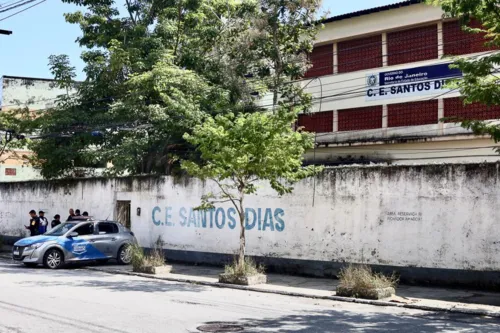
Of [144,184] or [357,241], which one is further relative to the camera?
[144,184]

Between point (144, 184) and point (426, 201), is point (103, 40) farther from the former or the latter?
point (426, 201)

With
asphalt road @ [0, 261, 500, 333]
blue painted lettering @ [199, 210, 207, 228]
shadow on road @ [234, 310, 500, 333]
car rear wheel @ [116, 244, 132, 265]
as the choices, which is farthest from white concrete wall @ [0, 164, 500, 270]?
shadow on road @ [234, 310, 500, 333]

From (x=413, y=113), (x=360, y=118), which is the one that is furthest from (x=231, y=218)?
(x=413, y=113)

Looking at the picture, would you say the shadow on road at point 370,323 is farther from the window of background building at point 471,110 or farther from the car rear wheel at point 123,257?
the window of background building at point 471,110

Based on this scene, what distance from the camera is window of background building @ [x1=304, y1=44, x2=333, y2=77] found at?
91.5 ft

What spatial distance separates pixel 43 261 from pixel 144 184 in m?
5.08

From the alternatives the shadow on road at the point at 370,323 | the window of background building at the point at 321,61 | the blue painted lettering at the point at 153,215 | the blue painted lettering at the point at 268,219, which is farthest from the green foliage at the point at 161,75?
the shadow on road at the point at 370,323

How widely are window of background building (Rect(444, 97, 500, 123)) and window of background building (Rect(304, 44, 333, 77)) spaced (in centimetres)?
596

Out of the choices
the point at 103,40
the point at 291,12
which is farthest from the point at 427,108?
the point at 103,40

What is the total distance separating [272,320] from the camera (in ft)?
33.7

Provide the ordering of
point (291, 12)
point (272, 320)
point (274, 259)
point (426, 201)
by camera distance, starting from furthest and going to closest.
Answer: point (291, 12)
point (274, 259)
point (426, 201)
point (272, 320)

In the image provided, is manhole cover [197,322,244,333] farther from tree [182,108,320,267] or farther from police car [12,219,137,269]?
police car [12,219,137,269]

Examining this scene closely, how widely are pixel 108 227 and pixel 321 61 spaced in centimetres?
1352

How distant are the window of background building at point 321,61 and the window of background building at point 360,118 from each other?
217 centimetres
